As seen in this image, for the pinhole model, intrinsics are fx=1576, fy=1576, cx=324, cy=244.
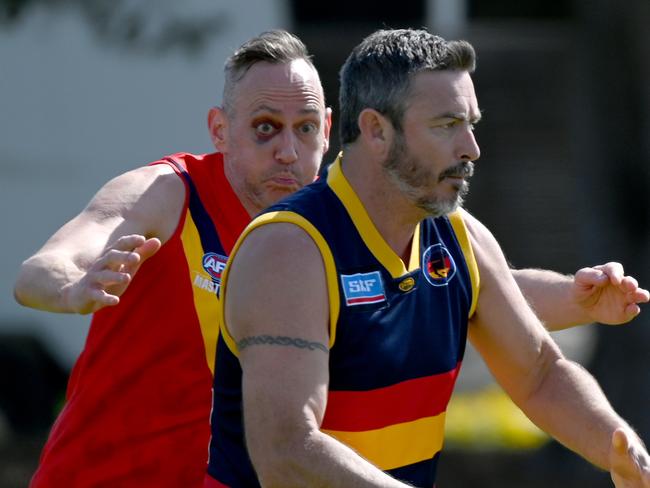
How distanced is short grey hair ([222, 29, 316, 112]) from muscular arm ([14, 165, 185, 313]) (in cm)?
40

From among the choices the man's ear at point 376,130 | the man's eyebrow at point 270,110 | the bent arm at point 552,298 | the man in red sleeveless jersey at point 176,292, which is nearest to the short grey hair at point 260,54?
the man in red sleeveless jersey at point 176,292

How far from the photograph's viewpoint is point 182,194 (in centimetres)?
469

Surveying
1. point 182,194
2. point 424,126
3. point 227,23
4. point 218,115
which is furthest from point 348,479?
point 227,23

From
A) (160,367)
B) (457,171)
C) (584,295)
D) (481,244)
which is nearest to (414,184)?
(457,171)

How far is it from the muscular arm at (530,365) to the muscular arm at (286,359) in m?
0.61

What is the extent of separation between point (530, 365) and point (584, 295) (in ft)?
1.12

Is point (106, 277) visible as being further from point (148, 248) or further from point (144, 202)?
point (144, 202)

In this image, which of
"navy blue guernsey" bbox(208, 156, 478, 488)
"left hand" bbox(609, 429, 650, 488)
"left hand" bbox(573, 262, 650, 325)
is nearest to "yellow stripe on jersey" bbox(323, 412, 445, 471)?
"navy blue guernsey" bbox(208, 156, 478, 488)

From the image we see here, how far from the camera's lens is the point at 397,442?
4094 mm

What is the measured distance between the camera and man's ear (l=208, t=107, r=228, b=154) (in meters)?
4.98

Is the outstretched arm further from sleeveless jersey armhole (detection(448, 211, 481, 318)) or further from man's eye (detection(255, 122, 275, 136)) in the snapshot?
man's eye (detection(255, 122, 275, 136))

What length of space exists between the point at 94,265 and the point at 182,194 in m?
0.65

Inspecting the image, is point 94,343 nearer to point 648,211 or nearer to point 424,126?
point 424,126

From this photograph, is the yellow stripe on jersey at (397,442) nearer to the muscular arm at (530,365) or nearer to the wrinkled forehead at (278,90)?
the muscular arm at (530,365)
